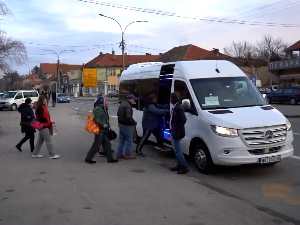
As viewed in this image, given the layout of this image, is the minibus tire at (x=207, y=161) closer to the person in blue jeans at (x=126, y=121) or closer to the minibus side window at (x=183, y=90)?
the minibus side window at (x=183, y=90)

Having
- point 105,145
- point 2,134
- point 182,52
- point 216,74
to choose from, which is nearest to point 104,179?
point 105,145

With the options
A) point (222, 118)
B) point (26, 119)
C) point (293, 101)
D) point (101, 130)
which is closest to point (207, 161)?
point (222, 118)

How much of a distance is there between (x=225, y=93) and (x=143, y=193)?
319 cm

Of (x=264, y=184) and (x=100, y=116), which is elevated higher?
(x=100, y=116)

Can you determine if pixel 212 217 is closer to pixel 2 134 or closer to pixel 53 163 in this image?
pixel 53 163

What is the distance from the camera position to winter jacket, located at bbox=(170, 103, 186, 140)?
8039 millimetres

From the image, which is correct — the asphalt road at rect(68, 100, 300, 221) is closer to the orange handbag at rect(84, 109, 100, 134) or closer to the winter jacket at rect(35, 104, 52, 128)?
the orange handbag at rect(84, 109, 100, 134)

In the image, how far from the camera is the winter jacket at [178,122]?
8.04 m

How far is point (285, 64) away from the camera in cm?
4766

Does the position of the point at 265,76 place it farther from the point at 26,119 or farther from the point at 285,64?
the point at 26,119

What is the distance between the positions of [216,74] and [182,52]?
5883 centimetres

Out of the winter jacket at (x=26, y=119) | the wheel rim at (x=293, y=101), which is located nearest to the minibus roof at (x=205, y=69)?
the winter jacket at (x=26, y=119)

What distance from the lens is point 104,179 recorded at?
7.73m

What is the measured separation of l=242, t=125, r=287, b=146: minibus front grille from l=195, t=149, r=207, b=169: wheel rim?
104 cm
